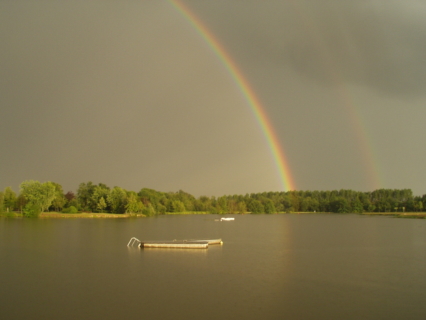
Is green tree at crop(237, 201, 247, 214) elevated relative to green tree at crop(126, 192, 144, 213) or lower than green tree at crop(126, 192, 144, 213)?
lower

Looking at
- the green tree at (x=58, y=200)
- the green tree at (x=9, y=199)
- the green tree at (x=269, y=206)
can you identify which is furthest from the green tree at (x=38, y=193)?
the green tree at (x=269, y=206)

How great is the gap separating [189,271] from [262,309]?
29.8ft

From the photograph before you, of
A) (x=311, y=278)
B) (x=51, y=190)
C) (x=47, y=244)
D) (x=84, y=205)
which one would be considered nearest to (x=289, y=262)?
(x=311, y=278)

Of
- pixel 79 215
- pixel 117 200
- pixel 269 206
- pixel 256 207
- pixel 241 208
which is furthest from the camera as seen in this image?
pixel 256 207

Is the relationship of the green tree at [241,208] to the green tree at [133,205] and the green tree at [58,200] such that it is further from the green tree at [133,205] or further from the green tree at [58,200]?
the green tree at [58,200]

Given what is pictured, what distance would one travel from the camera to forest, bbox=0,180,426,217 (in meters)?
94.8

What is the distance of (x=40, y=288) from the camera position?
1912 centimetres

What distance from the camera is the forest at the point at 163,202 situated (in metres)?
94.8

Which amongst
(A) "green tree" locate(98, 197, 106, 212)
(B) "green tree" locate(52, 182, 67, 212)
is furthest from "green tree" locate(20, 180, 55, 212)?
(A) "green tree" locate(98, 197, 106, 212)

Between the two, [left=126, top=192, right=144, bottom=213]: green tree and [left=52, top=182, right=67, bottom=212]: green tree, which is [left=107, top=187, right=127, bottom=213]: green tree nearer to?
[left=126, top=192, right=144, bottom=213]: green tree

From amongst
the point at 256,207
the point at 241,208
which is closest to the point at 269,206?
the point at 256,207

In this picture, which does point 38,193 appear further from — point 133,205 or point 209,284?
point 209,284

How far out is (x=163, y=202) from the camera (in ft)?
511

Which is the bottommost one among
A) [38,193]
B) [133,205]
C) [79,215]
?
[79,215]
